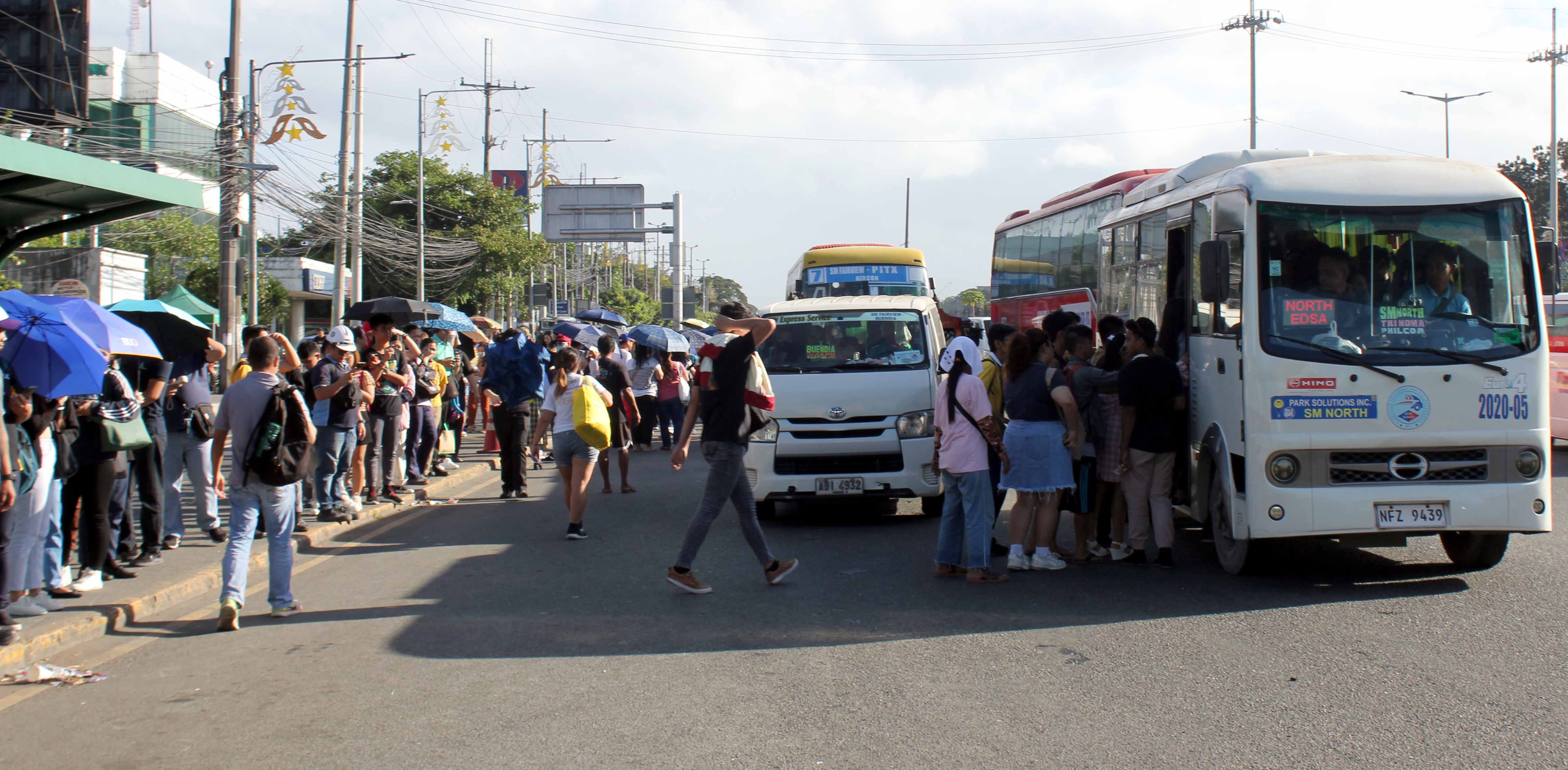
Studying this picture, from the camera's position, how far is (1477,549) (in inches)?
306

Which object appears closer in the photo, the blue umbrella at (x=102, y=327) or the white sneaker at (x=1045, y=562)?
the blue umbrella at (x=102, y=327)

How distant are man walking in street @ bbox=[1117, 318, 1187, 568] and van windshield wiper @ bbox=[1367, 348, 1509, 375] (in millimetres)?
1450

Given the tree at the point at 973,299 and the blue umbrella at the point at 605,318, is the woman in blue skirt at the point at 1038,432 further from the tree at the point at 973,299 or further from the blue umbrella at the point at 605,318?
the tree at the point at 973,299

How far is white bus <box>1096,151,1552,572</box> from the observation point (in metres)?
7.27

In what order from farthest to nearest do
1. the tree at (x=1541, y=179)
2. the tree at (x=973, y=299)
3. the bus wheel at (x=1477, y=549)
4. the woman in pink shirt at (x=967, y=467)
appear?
the tree at (x=973, y=299) < the tree at (x=1541, y=179) < the woman in pink shirt at (x=967, y=467) < the bus wheel at (x=1477, y=549)

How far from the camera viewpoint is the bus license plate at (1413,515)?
285 inches

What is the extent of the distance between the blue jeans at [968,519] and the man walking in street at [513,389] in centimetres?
607

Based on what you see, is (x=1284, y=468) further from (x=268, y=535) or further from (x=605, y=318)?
(x=605, y=318)

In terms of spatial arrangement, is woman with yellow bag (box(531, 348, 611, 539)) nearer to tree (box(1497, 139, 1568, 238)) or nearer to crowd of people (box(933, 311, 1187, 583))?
crowd of people (box(933, 311, 1187, 583))

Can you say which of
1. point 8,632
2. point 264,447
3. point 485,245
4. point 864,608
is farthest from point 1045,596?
point 485,245

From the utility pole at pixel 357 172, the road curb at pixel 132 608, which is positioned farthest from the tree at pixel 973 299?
the road curb at pixel 132 608

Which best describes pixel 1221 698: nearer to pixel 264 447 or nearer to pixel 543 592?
pixel 543 592

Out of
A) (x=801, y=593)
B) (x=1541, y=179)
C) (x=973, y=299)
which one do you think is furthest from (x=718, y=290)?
(x=801, y=593)

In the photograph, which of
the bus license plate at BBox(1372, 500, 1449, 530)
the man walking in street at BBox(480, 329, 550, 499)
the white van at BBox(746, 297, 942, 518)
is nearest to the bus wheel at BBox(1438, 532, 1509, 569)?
the bus license plate at BBox(1372, 500, 1449, 530)
